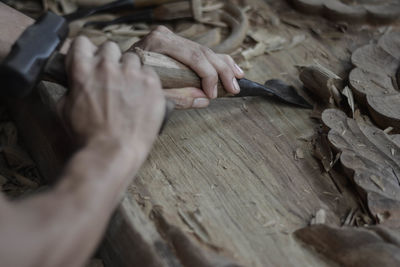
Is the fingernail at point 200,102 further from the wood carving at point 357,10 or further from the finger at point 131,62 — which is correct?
the wood carving at point 357,10

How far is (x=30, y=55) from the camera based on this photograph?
3.27 feet

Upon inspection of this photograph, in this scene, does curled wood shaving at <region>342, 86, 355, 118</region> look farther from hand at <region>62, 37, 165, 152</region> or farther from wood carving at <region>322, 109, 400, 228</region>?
hand at <region>62, 37, 165, 152</region>

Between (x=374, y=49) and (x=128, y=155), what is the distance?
1.08 m

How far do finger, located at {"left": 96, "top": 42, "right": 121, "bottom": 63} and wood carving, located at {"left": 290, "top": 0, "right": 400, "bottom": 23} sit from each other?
3.39ft

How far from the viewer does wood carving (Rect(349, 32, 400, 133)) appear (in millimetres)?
1338

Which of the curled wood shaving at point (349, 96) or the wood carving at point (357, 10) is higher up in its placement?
the wood carving at point (357, 10)

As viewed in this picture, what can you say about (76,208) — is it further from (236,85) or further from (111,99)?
(236,85)

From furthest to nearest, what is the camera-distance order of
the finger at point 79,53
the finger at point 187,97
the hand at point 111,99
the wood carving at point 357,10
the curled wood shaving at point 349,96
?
the wood carving at point 357,10
the curled wood shaving at point 349,96
the finger at point 187,97
the finger at point 79,53
the hand at point 111,99

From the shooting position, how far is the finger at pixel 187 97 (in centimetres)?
125

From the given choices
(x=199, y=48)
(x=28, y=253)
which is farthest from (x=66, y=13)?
(x=28, y=253)

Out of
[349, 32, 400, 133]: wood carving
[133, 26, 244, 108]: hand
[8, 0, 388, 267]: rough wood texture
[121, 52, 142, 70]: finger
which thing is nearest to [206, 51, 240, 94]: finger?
[133, 26, 244, 108]: hand

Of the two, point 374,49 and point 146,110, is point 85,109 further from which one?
point 374,49

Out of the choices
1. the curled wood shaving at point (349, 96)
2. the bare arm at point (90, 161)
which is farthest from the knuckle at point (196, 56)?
the curled wood shaving at point (349, 96)

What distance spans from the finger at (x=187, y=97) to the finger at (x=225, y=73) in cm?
8
